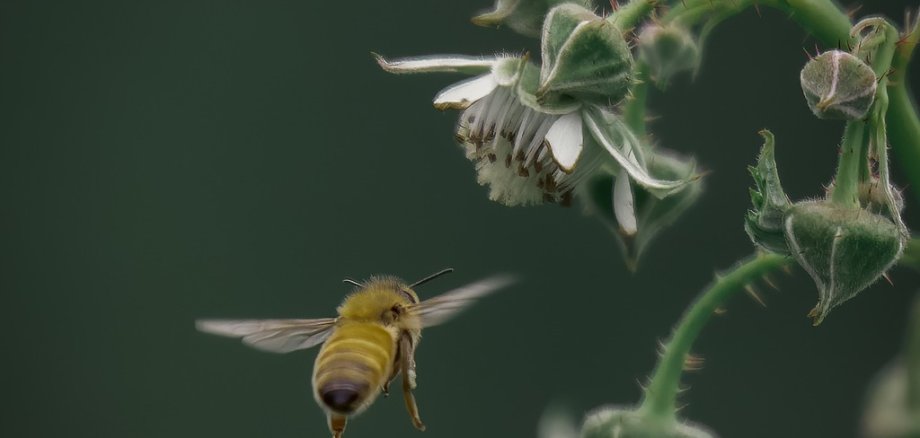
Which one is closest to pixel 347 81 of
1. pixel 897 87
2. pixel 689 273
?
pixel 689 273

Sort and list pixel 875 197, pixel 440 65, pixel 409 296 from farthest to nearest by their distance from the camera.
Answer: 1. pixel 409 296
2. pixel 440 65
3. pixel 875 197

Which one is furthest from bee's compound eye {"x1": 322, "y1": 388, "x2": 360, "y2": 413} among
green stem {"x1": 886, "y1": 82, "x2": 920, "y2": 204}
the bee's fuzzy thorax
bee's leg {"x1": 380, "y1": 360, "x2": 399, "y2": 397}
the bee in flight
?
green stem {"x1": 886, "y1": 82, "x2": 920, "y2": 204}

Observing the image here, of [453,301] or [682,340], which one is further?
[682,340]

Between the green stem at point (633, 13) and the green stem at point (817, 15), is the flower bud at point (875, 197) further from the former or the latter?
the green stem at point (633, 13)

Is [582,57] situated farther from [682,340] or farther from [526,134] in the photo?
[682,340]

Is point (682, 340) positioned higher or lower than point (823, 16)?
lower

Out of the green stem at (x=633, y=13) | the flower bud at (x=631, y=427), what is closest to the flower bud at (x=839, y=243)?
the green stem at (x=633, y=13)

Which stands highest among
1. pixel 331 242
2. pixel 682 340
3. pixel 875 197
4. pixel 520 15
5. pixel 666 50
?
pixel 331 242

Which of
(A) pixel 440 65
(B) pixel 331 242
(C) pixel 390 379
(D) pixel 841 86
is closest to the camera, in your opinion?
(D) pixel 841 86

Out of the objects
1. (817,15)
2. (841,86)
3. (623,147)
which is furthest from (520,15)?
(841,86)
